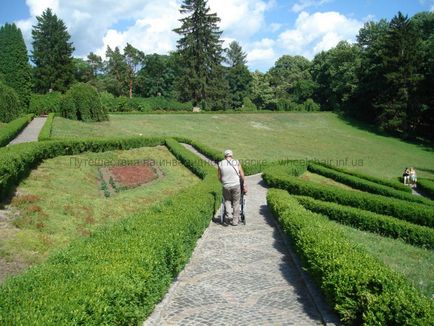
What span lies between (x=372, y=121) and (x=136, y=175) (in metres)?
45.1

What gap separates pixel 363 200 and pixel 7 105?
30.1 meters

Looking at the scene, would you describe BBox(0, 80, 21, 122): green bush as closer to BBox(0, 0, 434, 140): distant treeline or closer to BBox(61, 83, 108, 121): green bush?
BBox(0, 0, 434, 140): distant treeline

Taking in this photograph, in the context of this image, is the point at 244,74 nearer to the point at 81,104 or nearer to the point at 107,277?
the point at 81,104

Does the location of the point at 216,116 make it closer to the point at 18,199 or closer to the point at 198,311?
the point at 18,199

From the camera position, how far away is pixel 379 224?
12.8 m

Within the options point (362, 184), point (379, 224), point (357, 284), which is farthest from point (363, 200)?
point (357, 284)

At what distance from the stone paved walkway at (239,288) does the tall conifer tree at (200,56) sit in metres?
52.6

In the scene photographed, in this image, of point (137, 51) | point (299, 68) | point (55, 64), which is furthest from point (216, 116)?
point (299, 68)

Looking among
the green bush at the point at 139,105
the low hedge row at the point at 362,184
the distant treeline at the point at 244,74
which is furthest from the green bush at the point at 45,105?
the low hedge row at the point at 362,184

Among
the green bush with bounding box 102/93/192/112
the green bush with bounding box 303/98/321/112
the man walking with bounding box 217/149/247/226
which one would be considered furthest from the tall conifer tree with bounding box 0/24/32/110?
the green bush with bounding box 303/98/321/112

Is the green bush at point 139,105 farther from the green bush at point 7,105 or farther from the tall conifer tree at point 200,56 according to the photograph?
the green bush at point 7,105

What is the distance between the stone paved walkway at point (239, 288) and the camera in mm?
6004

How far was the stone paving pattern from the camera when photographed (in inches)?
237

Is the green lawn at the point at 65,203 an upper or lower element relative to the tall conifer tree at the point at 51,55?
lower
